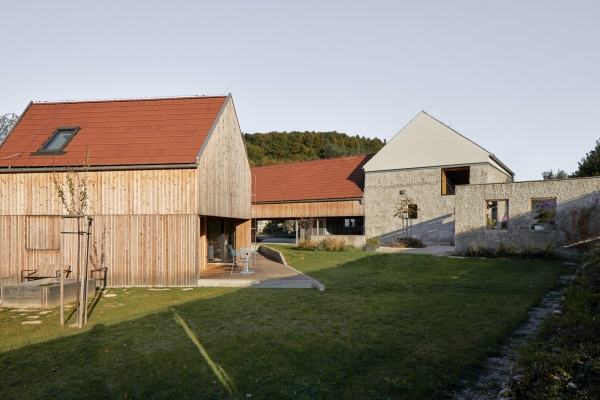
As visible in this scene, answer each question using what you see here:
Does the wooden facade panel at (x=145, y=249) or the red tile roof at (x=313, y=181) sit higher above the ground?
the red tile roof at (x=313, y=181)

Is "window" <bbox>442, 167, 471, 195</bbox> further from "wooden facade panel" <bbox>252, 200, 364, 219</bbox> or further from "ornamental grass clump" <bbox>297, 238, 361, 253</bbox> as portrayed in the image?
"ornamental grass clump" <bbox>297, 238, 361, 253</bbox>

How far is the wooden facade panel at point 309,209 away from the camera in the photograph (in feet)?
94.7

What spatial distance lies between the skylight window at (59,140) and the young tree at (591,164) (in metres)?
32.6

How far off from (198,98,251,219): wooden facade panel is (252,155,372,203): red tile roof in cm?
1104

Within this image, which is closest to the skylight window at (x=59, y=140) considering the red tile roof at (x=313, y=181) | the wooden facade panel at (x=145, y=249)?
the wooden facade panel at (x=145, y=249)

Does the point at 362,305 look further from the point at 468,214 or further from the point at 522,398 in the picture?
the point at 468,214

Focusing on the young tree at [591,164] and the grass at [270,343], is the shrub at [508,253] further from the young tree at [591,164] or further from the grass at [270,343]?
the young tree at [591,164]

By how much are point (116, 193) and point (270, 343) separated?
8670mm

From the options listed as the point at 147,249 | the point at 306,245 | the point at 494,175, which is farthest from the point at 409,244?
the point at 147,249

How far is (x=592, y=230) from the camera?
15875 mm

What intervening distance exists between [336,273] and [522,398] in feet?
33.7

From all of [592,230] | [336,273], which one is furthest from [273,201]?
[592,230]

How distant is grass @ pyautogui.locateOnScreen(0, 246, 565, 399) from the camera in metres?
4.86

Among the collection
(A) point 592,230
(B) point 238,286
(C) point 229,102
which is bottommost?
(B) point 238,286
